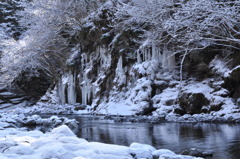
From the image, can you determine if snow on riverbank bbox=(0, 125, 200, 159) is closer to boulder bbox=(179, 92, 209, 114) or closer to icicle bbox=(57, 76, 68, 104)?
boulder bbox=(179, 92, 209, 114)

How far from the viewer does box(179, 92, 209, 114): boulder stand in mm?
14414

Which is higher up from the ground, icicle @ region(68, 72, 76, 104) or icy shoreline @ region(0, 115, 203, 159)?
icicle @ region(68, 72, 76, 104)

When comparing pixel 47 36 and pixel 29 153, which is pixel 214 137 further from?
pixel 47 36

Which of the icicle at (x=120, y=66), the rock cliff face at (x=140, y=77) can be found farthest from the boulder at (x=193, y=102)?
the icicle at (x=120, y=66)

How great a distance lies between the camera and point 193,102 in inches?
577

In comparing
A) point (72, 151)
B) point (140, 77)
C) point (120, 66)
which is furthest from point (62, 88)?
point (72, 151)

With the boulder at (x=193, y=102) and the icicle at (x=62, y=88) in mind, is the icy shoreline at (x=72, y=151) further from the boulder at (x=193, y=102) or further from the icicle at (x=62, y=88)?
the icicle at (x=62, y=88)

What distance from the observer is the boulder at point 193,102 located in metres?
14.4

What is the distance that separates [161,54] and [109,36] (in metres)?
6.25

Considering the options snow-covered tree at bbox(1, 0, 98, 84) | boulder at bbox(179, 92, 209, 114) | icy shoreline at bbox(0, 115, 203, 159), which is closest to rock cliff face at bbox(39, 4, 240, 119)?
boulder at bbox(179, 92, 209, 114)

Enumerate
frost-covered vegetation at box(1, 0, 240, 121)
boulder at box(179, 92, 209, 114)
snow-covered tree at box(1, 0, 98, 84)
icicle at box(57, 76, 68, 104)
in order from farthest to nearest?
icicle at box(57, 76, 68, 104), snow-covered tree at box(1, 0, 98, 84), boulder at box(179, 92, 209, 114), frost-covered vegetation at box(1, 0, 240, 121)

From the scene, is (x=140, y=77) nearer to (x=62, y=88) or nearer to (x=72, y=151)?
(x=62, y=88)

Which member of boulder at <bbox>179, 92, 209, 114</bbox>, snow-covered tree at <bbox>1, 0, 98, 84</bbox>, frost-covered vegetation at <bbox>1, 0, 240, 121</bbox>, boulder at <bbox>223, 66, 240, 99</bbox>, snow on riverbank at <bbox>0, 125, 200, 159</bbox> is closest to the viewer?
snow on riverbank at <bbox>0, 125, 200, 159</bbox>

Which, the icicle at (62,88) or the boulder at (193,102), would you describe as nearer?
the boulder at (193,102)
